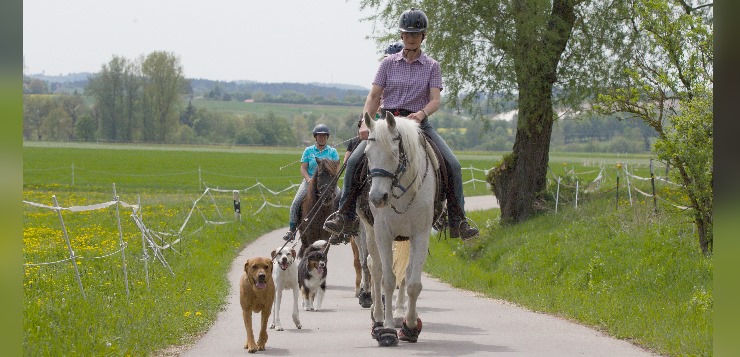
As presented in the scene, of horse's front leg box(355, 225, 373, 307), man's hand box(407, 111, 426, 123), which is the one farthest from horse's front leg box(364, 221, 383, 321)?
horse's front leg box(355, 225, 373, 307)

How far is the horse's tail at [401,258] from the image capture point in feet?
42.6

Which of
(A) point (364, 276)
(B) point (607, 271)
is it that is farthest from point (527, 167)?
(A) point (364, 276)

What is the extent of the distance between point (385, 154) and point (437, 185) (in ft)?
4.24

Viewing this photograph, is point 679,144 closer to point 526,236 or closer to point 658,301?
point 658,301

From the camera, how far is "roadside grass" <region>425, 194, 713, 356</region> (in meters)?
12.7

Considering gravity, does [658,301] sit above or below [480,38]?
below

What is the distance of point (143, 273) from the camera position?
1759 centimetres

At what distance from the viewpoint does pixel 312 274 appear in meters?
15.4

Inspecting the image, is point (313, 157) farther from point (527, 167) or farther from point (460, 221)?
point (527, 167)

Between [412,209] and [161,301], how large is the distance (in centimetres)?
420

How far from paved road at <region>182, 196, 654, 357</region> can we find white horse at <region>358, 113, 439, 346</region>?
0.27m

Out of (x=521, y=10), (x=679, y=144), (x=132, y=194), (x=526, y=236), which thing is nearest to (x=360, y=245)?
(x=679, y=144)

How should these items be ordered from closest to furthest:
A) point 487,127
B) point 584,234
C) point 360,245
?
point 360,245 < point 584,234 < point 487,127

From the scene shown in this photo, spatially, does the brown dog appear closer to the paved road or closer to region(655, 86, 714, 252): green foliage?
the paved road
